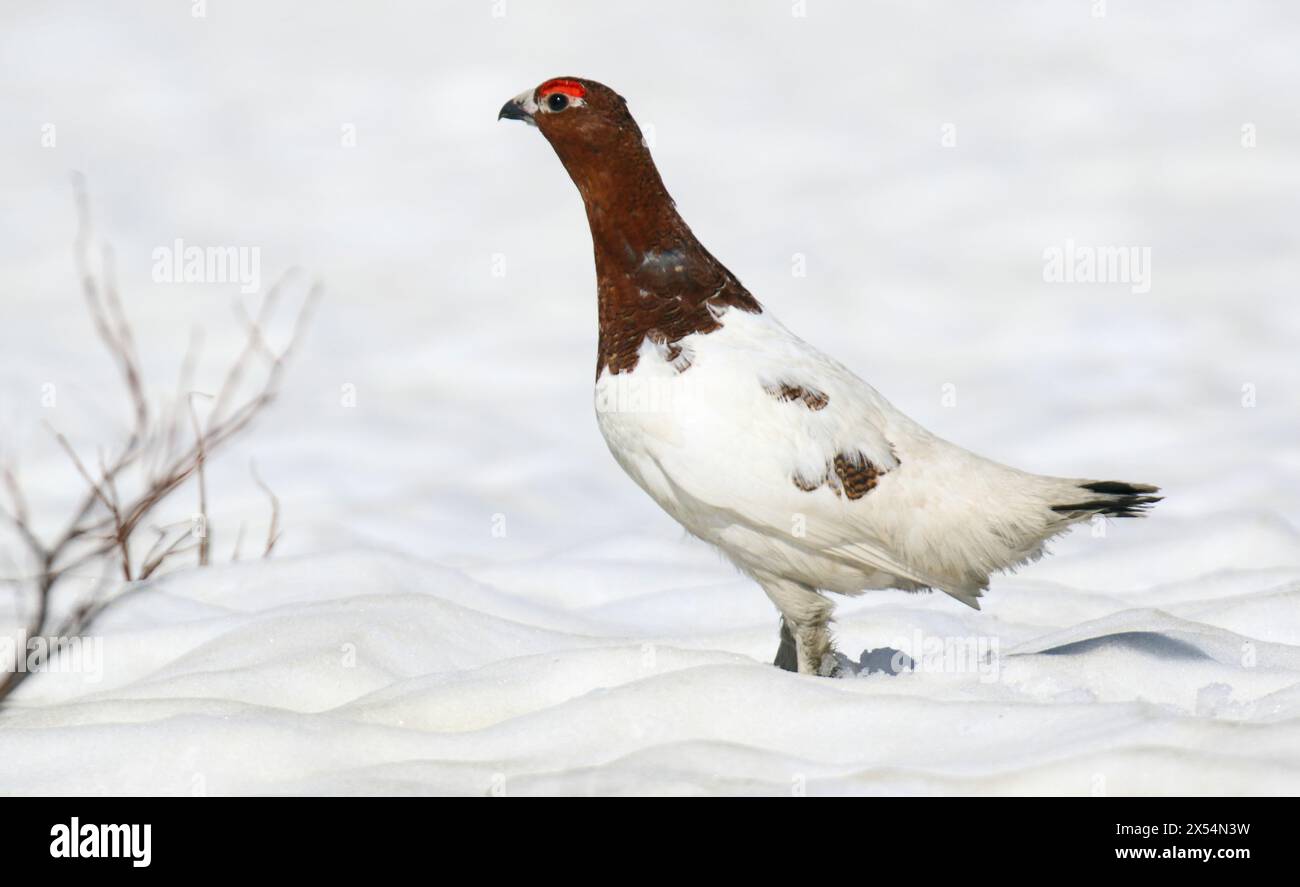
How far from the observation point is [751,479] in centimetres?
429

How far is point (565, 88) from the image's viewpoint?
465 centimetres

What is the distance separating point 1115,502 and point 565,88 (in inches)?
80.8

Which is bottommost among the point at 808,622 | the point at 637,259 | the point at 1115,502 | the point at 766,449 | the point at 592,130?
the point at 808,622

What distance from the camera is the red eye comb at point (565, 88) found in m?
4.63

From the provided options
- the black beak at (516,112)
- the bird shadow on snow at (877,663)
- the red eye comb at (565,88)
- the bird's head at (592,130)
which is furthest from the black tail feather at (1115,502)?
the black beak at (516,112)

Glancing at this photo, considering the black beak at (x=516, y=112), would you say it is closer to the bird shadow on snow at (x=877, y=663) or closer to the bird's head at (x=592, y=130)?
the bird's head at (x=592, y=130)

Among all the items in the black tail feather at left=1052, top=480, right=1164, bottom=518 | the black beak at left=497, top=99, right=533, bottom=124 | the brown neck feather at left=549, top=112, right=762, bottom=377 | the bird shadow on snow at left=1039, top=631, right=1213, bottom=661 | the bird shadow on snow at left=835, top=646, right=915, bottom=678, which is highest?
the black beak at left=497, top=99, right=533, bottom=124

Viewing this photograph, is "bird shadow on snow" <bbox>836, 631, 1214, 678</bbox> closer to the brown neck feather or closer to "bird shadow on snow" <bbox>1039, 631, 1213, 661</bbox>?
"bird shadow on snow" <bbox>1039, 631, 1213, 661</bbox>

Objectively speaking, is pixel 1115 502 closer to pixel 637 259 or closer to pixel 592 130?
pixel 637 259

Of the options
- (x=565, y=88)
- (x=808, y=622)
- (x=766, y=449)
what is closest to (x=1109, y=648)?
(x=808, y=622)

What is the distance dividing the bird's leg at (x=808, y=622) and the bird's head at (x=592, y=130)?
133cm

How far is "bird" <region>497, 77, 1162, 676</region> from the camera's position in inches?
Result: 170

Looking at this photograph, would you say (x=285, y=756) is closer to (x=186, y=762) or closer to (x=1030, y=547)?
(x=186, y=762)

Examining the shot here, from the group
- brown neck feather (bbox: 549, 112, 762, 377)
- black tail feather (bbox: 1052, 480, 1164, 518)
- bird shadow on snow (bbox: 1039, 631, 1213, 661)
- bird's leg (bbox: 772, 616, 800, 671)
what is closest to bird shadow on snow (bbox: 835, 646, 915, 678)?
bird's leg (bbox: 772, 616, 800, 671)
